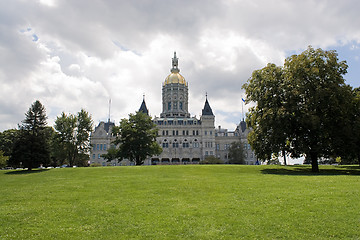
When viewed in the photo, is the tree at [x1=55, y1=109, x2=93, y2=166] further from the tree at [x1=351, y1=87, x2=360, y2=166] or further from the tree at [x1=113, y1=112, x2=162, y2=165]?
the tree at [x1=351, y1=87, x2=360, y2=166]

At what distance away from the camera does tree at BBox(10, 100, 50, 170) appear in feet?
134

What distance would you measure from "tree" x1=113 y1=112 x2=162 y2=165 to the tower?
4916 cm

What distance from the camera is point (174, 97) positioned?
350 ft

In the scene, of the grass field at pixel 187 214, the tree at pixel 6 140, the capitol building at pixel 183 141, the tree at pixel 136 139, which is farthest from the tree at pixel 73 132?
the grass field at pixel 187 214

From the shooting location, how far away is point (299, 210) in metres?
12.8

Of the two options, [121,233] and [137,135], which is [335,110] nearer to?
[121,233]

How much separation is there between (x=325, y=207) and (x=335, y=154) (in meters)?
21.7

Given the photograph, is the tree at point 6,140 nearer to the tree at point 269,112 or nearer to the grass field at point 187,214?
the tree at point 269,112

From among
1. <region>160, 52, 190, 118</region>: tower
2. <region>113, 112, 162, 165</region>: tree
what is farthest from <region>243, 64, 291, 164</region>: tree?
<region>160, 52, 190, 118</region>: tower

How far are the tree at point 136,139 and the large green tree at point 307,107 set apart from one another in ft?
81.9

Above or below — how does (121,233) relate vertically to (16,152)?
below

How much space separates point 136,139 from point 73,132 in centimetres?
1415

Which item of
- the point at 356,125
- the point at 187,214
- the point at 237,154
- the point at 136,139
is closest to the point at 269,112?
A: the point at 356,125

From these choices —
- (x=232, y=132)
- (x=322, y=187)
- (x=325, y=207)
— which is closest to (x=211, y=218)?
(x=325, y=207)
